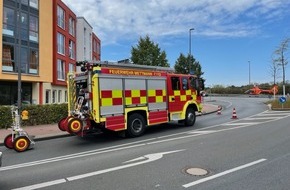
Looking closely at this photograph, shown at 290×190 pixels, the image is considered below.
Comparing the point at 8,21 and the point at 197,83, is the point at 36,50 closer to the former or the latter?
the point at 8,21

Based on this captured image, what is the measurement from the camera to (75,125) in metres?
10.2

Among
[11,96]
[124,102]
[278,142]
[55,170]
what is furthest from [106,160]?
[11,96]

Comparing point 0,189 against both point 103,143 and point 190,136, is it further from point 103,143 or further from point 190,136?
point 190,136

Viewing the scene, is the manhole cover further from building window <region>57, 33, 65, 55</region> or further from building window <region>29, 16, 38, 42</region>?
building window <region>57, 33, 65, 55</region>

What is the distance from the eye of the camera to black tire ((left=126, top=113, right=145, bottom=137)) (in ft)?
38.0

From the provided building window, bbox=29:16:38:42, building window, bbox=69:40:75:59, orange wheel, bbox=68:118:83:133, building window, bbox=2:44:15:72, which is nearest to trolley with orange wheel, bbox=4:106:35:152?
orange wheel, bbox=68:118:83:133

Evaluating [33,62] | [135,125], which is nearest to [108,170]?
[135,125]

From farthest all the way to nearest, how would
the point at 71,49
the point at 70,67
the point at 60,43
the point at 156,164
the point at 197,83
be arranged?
the point at 71,49, the point at 70,67, the point at 60,43, the point at 197,83, the point at 156,164

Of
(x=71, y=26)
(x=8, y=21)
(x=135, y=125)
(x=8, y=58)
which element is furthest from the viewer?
(x=71, y=26)

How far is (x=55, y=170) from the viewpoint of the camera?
684 cm

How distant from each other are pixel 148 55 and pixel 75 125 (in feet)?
84.1

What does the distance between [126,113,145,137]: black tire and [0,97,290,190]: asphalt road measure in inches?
21.2

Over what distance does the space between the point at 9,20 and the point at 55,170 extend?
72.1 ft

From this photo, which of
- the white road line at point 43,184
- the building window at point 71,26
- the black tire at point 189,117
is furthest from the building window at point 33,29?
the white road line at point 43,184
